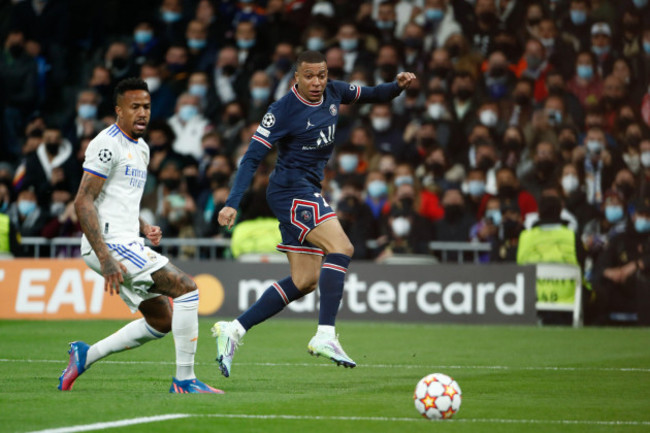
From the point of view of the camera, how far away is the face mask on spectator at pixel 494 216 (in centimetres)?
1633

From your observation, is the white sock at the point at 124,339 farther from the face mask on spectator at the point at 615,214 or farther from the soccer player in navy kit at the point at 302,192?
the face mask on spectator at the point at 615,214

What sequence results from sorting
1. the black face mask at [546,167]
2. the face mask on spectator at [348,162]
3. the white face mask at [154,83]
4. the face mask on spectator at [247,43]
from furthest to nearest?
the white face mask at [154,83] → the face mask on spectator at [247,43] → the face mask on spectator at [348,162] → the black face mask at [546,167]

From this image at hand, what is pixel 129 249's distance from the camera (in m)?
7.54

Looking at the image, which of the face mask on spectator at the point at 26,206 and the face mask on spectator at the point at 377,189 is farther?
the face mask on spectator at the point at 26,206

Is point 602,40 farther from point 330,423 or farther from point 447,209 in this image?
point 330,423

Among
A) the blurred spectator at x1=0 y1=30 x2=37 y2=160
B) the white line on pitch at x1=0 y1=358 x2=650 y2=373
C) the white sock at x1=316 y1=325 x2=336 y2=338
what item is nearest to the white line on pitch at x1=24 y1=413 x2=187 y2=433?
Result: the white sock at x1=316 y1=325 x2=336 y2=338

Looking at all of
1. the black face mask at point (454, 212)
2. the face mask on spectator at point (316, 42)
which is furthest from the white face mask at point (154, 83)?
the black face mask at point (454, 212)

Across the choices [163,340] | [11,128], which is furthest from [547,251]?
[11,128]

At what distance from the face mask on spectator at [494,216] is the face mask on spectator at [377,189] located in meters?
1.56

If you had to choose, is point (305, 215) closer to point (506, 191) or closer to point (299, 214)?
point (299, 214)

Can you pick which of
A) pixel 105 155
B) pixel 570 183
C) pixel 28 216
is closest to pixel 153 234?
pixel 105 155

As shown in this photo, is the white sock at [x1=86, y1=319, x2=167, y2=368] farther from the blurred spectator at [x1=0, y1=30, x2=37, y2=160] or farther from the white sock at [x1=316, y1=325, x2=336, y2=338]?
the blurred spectator at [x1=0, y1=30, x2=37, y2=160]

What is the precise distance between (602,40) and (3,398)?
12.8m

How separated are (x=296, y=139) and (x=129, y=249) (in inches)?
83.7
